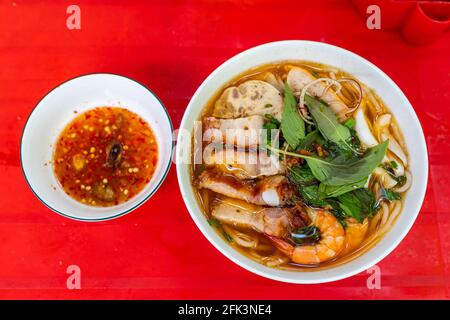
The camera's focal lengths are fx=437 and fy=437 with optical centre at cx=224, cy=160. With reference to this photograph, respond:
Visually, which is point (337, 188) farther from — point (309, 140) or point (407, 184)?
point (407, 184)

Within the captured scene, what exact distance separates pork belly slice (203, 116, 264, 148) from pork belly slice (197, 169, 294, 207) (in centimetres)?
17

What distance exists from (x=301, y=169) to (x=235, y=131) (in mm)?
366

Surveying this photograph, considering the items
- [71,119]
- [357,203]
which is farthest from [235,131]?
[71,119]

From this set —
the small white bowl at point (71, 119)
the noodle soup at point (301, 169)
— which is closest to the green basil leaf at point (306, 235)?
the noodle soup at point (301, 169)

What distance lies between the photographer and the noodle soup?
2.00 meters

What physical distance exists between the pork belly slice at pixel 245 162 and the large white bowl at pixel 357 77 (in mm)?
149

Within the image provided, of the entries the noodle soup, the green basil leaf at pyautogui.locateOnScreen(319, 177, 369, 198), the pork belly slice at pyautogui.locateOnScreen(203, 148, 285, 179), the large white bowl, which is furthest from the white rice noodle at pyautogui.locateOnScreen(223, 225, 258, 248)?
the green basil leaf at pyautogui.locateOnScreen(319, 177, 369, 198)

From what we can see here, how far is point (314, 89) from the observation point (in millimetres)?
2195

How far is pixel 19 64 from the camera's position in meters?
2.48

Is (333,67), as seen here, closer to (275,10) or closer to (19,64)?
(275,10)

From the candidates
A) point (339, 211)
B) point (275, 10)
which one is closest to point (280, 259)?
point (339, 211)

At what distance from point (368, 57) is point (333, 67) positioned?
420 mm

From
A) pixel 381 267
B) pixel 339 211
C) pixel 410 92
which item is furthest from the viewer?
pixel 410 92

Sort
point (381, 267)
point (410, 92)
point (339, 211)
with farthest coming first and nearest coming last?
point (410, 92) < point (381, 267) < point (339, 211)
